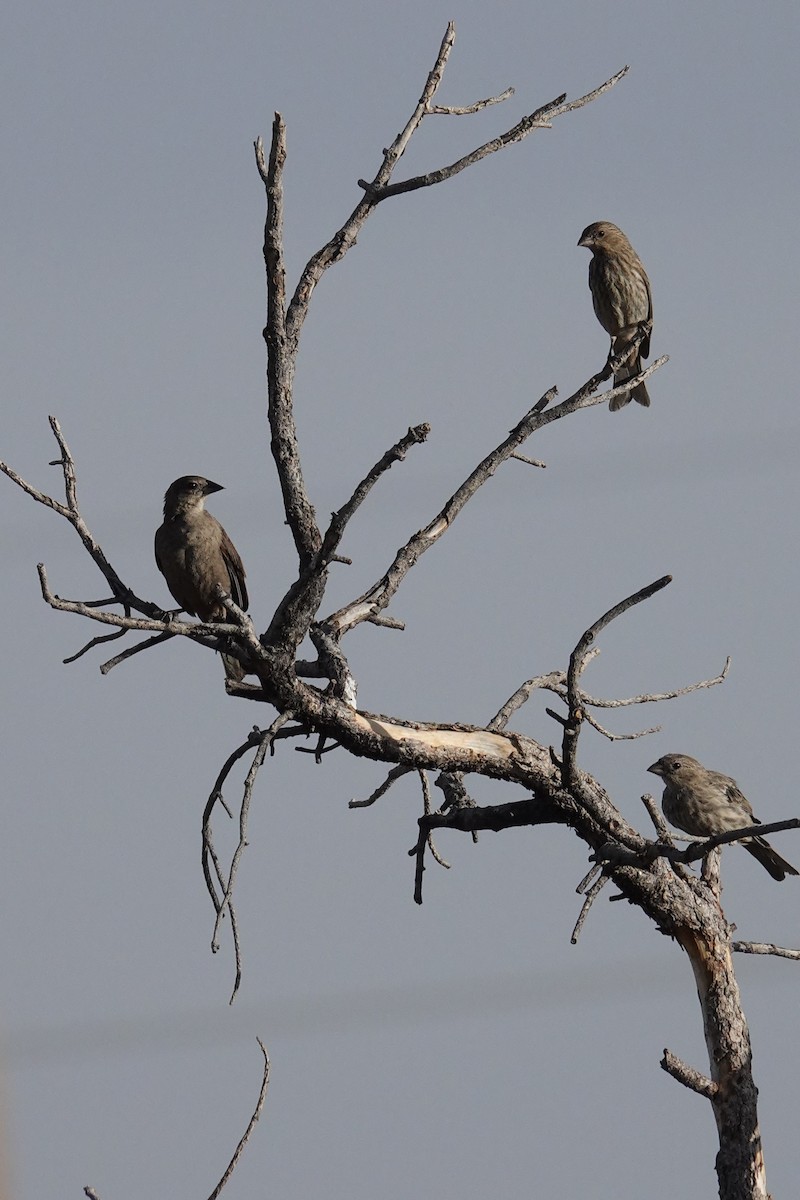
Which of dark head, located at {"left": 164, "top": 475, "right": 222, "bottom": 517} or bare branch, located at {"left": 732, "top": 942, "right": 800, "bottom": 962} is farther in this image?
dark head, located at {"left": 164, "top": 475, "right": 222, "bottom": 517}

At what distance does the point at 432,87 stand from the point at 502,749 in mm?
2214

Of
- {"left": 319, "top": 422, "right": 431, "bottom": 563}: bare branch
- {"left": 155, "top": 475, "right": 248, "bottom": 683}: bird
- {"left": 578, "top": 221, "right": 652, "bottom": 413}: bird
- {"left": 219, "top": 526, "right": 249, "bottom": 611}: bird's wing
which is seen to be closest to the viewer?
{"left": 319, "top": 422, "right": 431, "bottom": 563}: bare branch

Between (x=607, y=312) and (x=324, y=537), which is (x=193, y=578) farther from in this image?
(x=607, y=312)

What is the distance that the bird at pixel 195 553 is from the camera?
7.98m

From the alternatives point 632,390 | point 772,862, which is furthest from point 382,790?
point 632,390

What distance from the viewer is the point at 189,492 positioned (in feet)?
27.0

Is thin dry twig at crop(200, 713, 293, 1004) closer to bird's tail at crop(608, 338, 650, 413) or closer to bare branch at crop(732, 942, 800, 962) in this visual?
bare branch at crop(732, 942, 800, 962)

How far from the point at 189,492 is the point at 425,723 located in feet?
10.9

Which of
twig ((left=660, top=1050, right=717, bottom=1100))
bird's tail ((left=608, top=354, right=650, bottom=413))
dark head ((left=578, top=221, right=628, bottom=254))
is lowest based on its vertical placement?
twig ((left=660, top=1050, right=717, bottom=1100))

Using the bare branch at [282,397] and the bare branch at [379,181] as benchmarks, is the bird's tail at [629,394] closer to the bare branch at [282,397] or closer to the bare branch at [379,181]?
A: the bare branch at [379,181]

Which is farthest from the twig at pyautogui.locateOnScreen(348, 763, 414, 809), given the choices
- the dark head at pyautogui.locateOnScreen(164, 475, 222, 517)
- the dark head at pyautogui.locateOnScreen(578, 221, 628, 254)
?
the dark head at pyautogui.locateOnScreen(578, 221, 628, 254)

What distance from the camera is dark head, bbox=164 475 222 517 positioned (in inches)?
321

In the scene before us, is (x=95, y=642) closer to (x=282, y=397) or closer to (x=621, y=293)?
(x=282, y=397)

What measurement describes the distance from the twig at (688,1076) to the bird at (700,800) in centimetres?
455
